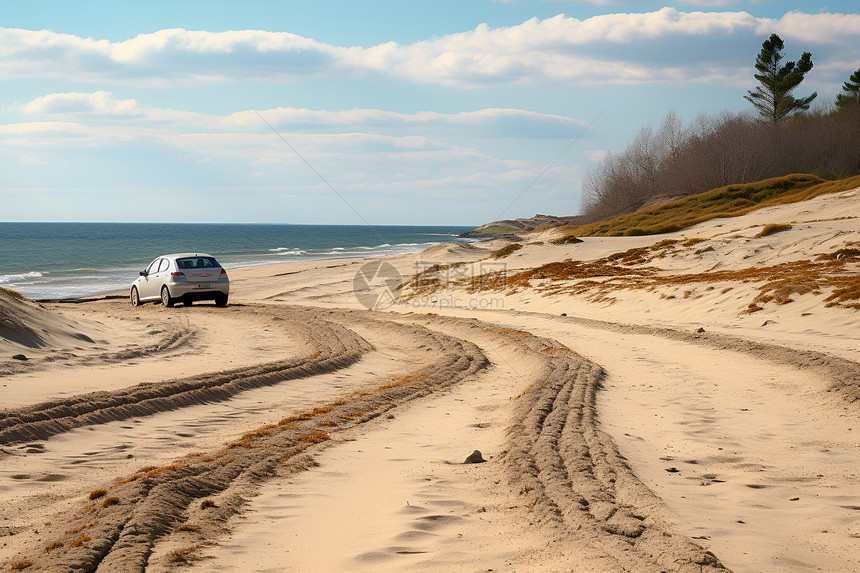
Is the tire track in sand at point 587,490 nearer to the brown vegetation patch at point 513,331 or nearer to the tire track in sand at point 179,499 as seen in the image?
the tire track in sand at point 179,499

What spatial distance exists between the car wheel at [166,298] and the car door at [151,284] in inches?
10.8

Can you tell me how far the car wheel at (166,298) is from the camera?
2023cm

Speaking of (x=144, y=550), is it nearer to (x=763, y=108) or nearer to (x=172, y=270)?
(x=172, y=270)

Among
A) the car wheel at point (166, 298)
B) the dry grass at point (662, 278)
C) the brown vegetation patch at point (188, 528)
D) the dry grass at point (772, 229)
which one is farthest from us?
the dry grass at point (772, 229)

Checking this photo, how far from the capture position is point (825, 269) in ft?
59.4

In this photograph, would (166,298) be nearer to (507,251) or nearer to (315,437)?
(315,437)

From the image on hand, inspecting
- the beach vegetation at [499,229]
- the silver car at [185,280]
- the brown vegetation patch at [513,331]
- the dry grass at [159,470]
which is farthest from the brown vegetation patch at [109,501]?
the beach vegetation at [499,229]

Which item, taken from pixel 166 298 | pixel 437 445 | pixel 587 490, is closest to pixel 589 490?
pixel 587 490

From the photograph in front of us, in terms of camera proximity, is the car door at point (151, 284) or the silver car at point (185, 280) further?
the car door at point (151, 284)

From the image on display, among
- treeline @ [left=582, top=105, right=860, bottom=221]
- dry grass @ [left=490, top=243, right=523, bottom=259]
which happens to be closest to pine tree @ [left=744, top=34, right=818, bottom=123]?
treeline @ [left=582, top=105, right=860, bottom=221]

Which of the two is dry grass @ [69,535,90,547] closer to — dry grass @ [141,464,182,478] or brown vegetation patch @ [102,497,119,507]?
brown vegetation patch @ [102,497,119,507]

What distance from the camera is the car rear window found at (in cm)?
2023

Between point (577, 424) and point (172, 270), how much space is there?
16935mm

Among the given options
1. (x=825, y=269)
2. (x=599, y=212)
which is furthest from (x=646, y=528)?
(x=599, y=212)
